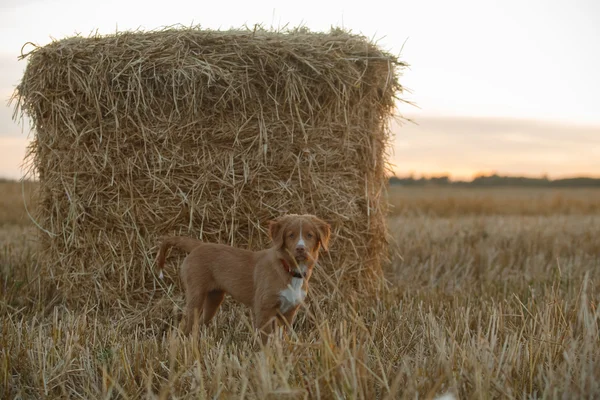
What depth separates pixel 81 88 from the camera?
596 cm

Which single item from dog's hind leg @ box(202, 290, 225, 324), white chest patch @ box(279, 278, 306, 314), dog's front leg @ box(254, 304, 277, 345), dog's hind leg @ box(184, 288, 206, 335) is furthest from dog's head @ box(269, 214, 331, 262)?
dog's hind leg @ box(202, 290, 225, 324)

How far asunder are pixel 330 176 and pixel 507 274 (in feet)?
10.9

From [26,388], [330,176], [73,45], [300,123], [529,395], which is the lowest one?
[26,388]

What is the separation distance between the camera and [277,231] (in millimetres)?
4645

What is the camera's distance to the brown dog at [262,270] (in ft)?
15.0

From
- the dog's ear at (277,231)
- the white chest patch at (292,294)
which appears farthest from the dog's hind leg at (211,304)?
the dog's ear at (277,231)

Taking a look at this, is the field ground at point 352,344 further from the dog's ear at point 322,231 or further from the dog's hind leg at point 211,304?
the dog's ear at point 322,231

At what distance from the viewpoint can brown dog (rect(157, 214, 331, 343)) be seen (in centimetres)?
457

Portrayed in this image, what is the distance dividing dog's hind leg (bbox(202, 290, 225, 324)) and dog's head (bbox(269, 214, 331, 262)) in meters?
1.12

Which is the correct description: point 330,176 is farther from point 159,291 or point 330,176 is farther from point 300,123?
point 159,291

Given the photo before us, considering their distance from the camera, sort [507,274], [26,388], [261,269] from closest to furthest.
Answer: [26,388], [261,269], [507,274]

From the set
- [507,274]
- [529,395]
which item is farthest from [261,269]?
[507,274]

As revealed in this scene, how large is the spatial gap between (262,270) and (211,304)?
0.85m

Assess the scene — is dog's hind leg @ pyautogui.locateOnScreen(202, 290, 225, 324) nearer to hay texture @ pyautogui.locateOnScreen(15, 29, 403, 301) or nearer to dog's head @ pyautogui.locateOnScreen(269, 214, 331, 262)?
hay texture @ pyautogui.locateOnScreen(15, 29, 403, 301)
